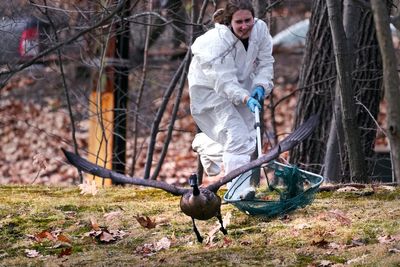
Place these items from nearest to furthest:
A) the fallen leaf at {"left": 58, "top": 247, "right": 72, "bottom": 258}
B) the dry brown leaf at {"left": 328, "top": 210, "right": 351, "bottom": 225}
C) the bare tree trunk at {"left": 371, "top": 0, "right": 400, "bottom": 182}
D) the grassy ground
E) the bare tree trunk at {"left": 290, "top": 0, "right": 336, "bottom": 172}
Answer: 1. the bare tree trunk at {"left": 371, "top": 0, "right": 400, "bottom": 182}
2. the grassy ground
3. the fallen leaf at {"left": 58, "top": 247, "right": 72, "bottom": 258}
4. the dry brown leaf at {"left": 328, "top": 210, "right": 351, "bottom": 225}
5. the bare tree trunk at {"left": 290, "top": 0, "right": 336, "bottom": 172}

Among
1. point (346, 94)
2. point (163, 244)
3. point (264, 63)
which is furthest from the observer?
point (346, 94)

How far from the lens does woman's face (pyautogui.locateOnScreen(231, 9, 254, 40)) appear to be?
879 cm

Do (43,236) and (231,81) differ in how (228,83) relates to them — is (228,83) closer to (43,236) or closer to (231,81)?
(231,81)

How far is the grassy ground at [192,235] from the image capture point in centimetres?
747

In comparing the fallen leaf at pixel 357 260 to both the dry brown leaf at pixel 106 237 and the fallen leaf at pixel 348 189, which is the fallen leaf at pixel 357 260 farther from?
the fallen leaf at pixel 348 189

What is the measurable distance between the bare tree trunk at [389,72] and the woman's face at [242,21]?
8.45 feet

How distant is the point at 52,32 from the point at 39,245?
3.24 metres

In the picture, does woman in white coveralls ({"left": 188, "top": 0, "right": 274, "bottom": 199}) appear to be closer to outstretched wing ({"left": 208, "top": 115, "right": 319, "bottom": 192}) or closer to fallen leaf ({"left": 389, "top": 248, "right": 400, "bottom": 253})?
outstretched wing ({"left": 208, "top": 115, "right": 319, "bottom": 192})

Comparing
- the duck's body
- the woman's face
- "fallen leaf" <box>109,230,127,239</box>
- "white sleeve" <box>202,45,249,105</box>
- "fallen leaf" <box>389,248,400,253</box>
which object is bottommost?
"fallen leaf" <box>389,248,400,253</box>

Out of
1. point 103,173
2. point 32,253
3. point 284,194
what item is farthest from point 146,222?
point 284,194

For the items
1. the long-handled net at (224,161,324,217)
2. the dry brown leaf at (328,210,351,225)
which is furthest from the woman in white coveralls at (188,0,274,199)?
the dry brown leaf at (328,210,351,225)

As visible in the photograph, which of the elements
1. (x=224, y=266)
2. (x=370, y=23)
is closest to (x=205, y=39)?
(x=224, y=266)

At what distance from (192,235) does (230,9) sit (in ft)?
5.94

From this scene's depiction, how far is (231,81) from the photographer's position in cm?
885
